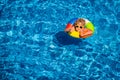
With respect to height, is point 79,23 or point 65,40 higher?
point 79,23

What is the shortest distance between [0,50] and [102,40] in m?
2.29

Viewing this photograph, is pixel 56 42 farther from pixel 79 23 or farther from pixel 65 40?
pixel 79 23

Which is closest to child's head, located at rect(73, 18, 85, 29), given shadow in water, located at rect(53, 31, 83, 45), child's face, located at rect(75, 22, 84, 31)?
child's face, located at rect(75, 22, 84, 31)

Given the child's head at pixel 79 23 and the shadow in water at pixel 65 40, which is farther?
the shadow in water at pixel 65 40

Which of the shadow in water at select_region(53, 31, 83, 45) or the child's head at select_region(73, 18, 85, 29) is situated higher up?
the child's head at select_region(73, 18, 85, 29)

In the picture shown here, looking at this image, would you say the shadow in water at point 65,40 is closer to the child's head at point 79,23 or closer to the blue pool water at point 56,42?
the blue pool water at point 56,42

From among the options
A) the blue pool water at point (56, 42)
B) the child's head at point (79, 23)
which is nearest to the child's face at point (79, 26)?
the child's head at point (79, 23)

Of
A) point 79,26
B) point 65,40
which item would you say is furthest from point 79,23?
point 65,40

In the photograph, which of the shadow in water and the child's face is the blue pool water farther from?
the child's face

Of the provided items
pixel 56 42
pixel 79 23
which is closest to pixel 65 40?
pixel 56 42

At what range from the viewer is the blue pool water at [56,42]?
541cm

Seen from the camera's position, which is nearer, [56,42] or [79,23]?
[79,23]

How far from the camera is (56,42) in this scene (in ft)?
18.7

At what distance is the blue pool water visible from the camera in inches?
213
